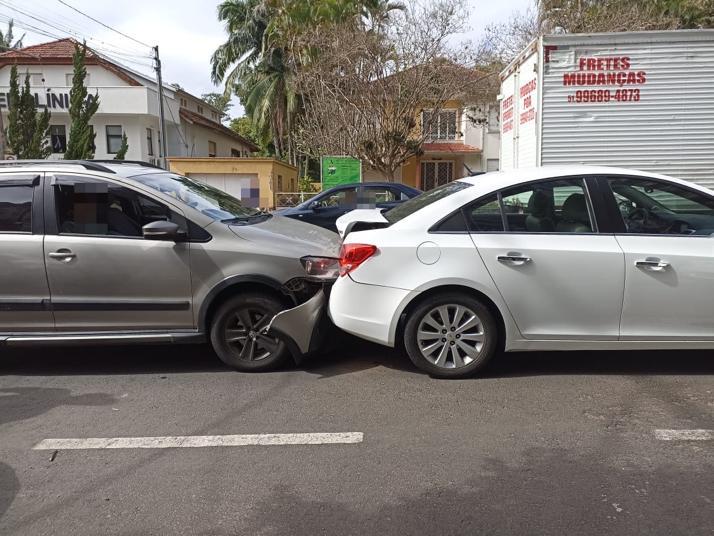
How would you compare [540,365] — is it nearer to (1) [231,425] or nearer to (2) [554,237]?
(2) [554,237]

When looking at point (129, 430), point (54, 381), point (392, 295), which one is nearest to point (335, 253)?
point (392, 295)

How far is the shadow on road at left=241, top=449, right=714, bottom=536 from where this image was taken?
284 cm

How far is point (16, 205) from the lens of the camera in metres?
4.91

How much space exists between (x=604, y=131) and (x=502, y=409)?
19.9 ft

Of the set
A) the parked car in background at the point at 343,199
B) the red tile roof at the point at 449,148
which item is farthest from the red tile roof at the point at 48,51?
the parked car in background at the point at 343,199

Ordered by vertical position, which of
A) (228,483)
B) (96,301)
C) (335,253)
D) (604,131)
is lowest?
(228,483)

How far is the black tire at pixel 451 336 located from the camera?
181 inches

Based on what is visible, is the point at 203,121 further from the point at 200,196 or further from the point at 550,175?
the point at 550,175

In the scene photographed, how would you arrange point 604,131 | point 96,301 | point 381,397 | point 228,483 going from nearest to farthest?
point 228,483 < point 381,397 < point 96,301 < point 604,131

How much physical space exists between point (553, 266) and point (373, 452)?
1.98 metres

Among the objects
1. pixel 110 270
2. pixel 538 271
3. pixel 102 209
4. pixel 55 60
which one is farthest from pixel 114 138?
pixel 538 271

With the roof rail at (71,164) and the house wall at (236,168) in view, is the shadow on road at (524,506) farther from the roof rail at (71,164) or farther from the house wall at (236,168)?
the house wall at (236,168)

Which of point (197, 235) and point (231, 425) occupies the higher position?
point (197, 235)

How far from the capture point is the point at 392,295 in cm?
461
